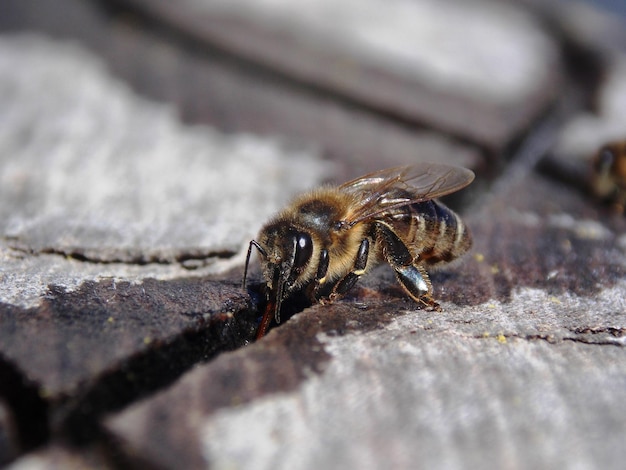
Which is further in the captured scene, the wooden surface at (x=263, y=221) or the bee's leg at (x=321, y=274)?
the bee's leg at (x=321, y=274)

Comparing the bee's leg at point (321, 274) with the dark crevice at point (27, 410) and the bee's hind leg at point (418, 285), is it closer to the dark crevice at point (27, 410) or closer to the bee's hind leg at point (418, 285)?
the bee's hind leg at point (418, 285)

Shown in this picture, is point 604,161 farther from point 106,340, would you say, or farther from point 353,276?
point 106,340

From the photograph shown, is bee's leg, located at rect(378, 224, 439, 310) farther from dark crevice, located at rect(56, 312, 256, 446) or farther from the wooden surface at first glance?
dark crevice, located at rect(56, 312, 256, 446)

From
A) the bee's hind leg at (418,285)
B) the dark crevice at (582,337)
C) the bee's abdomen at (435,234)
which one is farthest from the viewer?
the bee's abdomen at (435,234)

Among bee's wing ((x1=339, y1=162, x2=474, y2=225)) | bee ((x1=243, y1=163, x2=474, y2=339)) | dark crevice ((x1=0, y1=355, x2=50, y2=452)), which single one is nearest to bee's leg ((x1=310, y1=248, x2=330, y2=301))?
bee ((x1=243, y1=163, x2=474, y2=339))

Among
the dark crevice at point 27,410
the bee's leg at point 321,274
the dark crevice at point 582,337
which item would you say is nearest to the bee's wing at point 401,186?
the bee's leg at point 321,274

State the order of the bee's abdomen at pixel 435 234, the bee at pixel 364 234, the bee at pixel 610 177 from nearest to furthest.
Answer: the bee at pixel 364 234 → the bee's abdomen at pixel 435 234 → the bee at pixel 610 177

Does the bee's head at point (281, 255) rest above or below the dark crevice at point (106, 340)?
above

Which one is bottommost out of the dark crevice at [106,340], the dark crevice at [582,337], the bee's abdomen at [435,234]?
the dark crevice at [106,340]

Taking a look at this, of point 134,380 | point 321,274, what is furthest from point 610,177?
point 134,380

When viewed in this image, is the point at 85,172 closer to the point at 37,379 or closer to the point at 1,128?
the point at 1,128

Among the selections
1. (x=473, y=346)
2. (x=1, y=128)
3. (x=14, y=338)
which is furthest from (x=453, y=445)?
(x=1, y=128)
